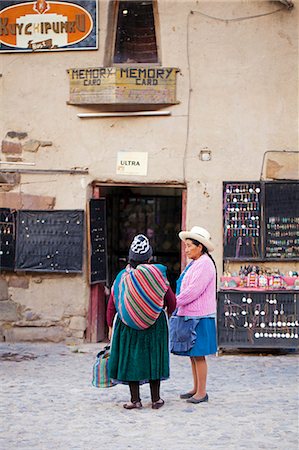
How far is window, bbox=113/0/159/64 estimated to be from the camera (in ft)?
36.0

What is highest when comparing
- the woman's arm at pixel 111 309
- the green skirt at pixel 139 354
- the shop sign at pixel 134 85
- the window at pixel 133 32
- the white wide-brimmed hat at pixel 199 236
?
the window at pixel 133 32

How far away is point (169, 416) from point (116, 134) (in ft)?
14.9

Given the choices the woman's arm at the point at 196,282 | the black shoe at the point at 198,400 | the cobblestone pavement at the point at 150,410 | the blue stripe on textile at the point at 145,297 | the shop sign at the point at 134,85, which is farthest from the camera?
the shop sign at the point at 134,85

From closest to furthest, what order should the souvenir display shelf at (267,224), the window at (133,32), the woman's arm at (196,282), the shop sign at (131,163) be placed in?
the woman's arm at (196,282)
the souvenir display shelf at (267,224)
the shop sign at (131,163)
the window at (133,32)

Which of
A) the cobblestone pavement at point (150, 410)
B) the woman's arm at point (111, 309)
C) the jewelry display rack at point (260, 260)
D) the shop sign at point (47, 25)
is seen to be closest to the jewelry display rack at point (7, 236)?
the cobblestone pavement at point (150, 410)

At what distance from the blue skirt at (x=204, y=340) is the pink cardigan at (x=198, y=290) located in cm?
8

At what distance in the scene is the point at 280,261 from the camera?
10.4 metres

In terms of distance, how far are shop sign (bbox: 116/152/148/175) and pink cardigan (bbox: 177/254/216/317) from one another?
10.5 feet

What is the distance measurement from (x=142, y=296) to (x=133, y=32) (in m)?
4.72

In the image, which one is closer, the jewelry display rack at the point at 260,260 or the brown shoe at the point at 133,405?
the brown shoe at the point at 133,405

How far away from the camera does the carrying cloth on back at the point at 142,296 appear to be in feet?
24.2

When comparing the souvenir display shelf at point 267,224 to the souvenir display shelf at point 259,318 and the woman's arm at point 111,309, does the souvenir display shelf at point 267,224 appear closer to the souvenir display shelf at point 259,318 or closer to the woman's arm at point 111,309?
the souvenir display shelf at point 259,318

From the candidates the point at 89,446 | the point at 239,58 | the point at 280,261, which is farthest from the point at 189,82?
the point at 89,446

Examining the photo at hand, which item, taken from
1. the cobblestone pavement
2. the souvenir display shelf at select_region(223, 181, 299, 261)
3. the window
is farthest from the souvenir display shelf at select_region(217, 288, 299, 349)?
the window
